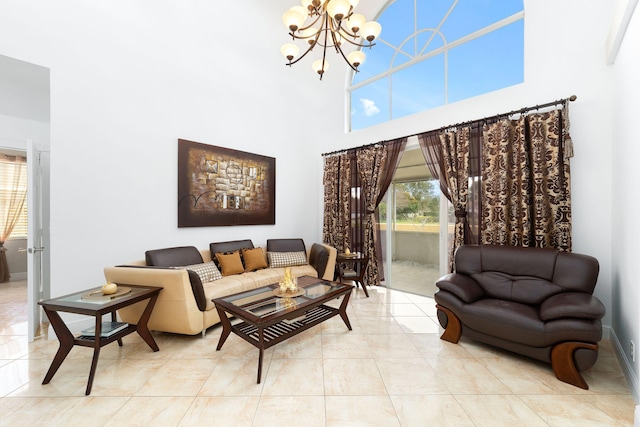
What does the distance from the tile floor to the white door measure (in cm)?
41

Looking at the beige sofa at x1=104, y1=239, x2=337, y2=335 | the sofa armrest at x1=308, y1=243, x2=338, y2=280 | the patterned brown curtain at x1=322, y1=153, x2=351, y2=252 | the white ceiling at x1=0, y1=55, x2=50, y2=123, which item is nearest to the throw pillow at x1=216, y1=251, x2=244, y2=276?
the beige sofa at x1=104, y1=239, x2=337, y2=335

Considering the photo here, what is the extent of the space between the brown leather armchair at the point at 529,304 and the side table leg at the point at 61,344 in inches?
132

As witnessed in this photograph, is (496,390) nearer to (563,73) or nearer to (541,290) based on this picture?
(541,290)

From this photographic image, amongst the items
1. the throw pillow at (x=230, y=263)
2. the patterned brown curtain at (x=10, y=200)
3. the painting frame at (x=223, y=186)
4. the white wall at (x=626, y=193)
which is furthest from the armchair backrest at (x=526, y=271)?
the patterned brown curtain at (x=10, y=200)

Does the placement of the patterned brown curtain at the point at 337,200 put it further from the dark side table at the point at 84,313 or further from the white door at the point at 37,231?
the white door at the point at 37,231

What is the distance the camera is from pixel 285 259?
4.22 m

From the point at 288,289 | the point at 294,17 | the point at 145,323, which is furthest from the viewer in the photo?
the point at 288,289

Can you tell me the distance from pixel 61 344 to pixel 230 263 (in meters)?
1.88

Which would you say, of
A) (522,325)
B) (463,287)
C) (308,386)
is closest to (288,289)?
(308,386)

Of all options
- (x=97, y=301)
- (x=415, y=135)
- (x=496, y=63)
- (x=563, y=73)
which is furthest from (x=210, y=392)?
(x=496, y=63)

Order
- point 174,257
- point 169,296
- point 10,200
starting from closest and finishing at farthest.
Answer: point 169,296 → point 174,257 → point 10,200

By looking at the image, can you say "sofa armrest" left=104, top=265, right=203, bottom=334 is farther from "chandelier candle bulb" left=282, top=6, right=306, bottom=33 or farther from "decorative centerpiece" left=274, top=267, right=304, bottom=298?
"chandelier candle bulb" left=282, top=6, right=306, bottom=33

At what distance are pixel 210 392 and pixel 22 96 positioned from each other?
4.39 m

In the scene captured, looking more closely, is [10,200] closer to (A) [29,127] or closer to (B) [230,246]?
(A) [29,127]
